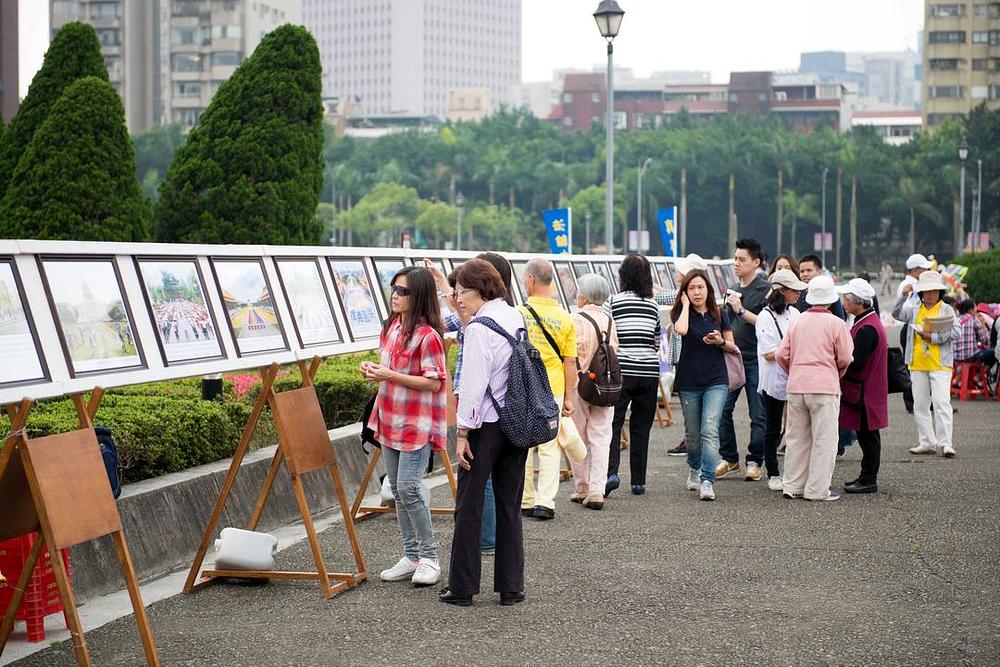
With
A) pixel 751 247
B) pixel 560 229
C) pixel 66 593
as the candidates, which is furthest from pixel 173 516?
pixel 560 229

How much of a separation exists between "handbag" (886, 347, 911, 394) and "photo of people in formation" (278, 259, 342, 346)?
610 cm

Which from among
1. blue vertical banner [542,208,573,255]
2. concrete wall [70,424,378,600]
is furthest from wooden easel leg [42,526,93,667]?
blue vertical banner [542,208,573,255]

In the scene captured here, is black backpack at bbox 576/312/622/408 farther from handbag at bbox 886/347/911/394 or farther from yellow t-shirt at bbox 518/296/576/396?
handbag at bbox 886/347/911/394

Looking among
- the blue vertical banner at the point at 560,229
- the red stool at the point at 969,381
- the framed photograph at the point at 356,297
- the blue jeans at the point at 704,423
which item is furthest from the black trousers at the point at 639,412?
the blue vertical banner at the point at 560,229

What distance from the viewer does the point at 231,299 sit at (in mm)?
7676

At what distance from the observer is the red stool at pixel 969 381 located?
20.5 m

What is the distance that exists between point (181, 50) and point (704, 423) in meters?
132

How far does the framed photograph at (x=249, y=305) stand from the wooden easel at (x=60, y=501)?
1.66 m

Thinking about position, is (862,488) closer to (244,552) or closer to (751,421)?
(751,421)

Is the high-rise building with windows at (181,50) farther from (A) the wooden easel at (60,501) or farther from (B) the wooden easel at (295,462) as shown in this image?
(A) the wooden easel at (60,501)

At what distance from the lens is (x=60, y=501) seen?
565 centimetres

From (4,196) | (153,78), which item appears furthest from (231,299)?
(153,78)

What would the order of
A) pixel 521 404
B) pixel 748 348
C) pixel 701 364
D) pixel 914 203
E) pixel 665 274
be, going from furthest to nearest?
pixel 914 203 < pixel 665 274 < pixel 748 348 < pixel 701 364 < pixel 521 404

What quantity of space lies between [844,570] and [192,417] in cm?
430
